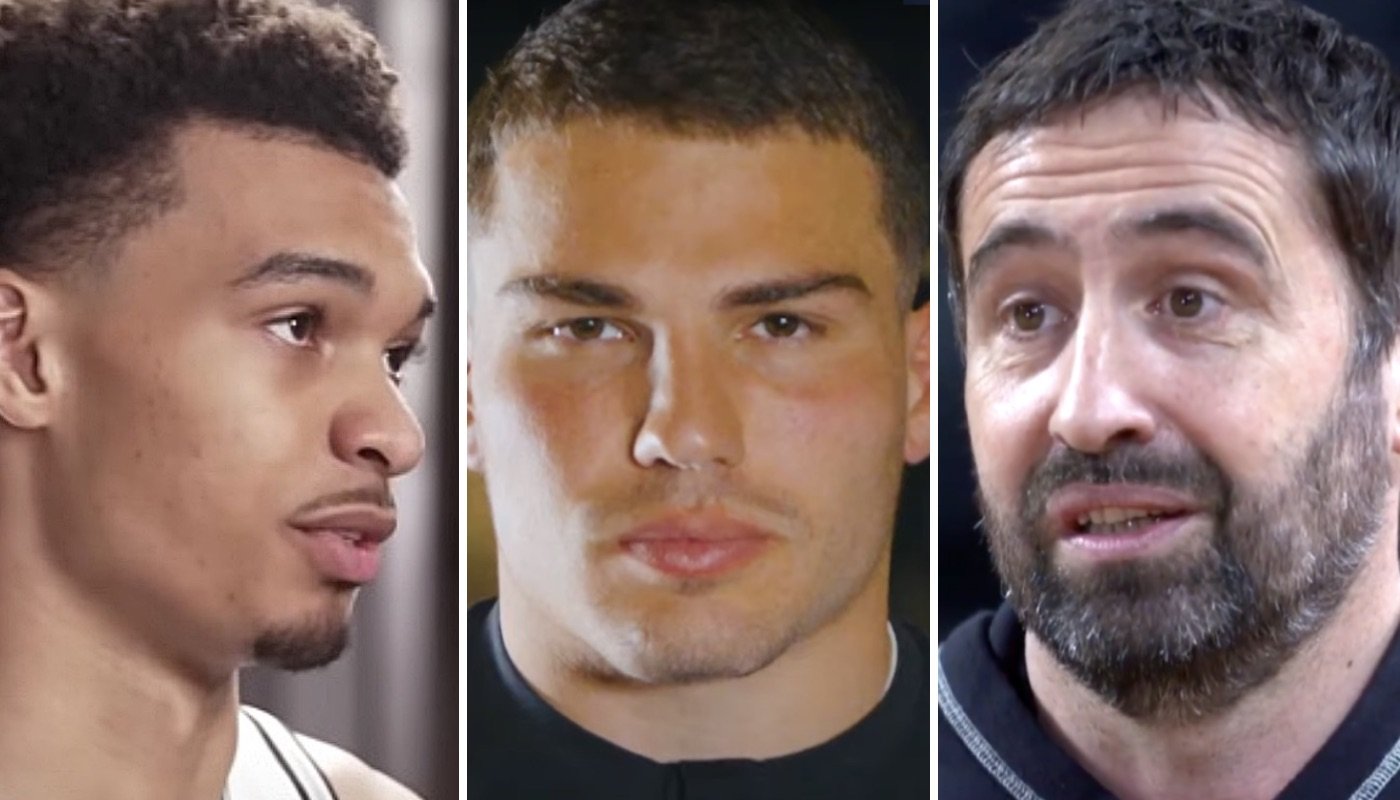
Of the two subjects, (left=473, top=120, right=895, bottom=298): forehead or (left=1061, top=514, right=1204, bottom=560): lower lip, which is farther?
(left=473, top=120, right=895, bottom=298): forehead

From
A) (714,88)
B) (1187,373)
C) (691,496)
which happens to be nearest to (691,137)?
(714,88)

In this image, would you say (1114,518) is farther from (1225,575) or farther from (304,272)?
(304,272)

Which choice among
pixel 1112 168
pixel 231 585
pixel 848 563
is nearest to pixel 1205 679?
pixel 848 563

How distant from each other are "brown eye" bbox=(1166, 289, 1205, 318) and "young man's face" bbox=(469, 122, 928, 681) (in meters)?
0.30

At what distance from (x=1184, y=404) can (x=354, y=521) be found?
95 cm

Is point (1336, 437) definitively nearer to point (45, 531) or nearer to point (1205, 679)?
point (1205, 679)

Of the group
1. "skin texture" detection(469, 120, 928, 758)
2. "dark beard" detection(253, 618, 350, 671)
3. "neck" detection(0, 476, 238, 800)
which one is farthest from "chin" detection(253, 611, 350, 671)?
"skin texture" detection(469, 120, 928, 758)

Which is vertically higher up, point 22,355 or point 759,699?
point 22,355

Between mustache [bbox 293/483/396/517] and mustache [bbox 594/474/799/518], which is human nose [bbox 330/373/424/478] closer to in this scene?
mustache [bbox 293/483/396/517]

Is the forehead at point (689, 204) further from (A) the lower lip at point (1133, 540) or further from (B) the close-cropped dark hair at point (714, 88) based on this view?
(A) the lower lip at point (1133, 540)

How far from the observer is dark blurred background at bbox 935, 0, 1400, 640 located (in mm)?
2209

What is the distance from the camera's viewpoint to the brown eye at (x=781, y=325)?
2.21 m

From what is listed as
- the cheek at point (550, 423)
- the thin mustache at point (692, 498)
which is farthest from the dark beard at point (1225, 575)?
the cheek at point (550, 423)

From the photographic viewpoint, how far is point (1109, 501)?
209cm
